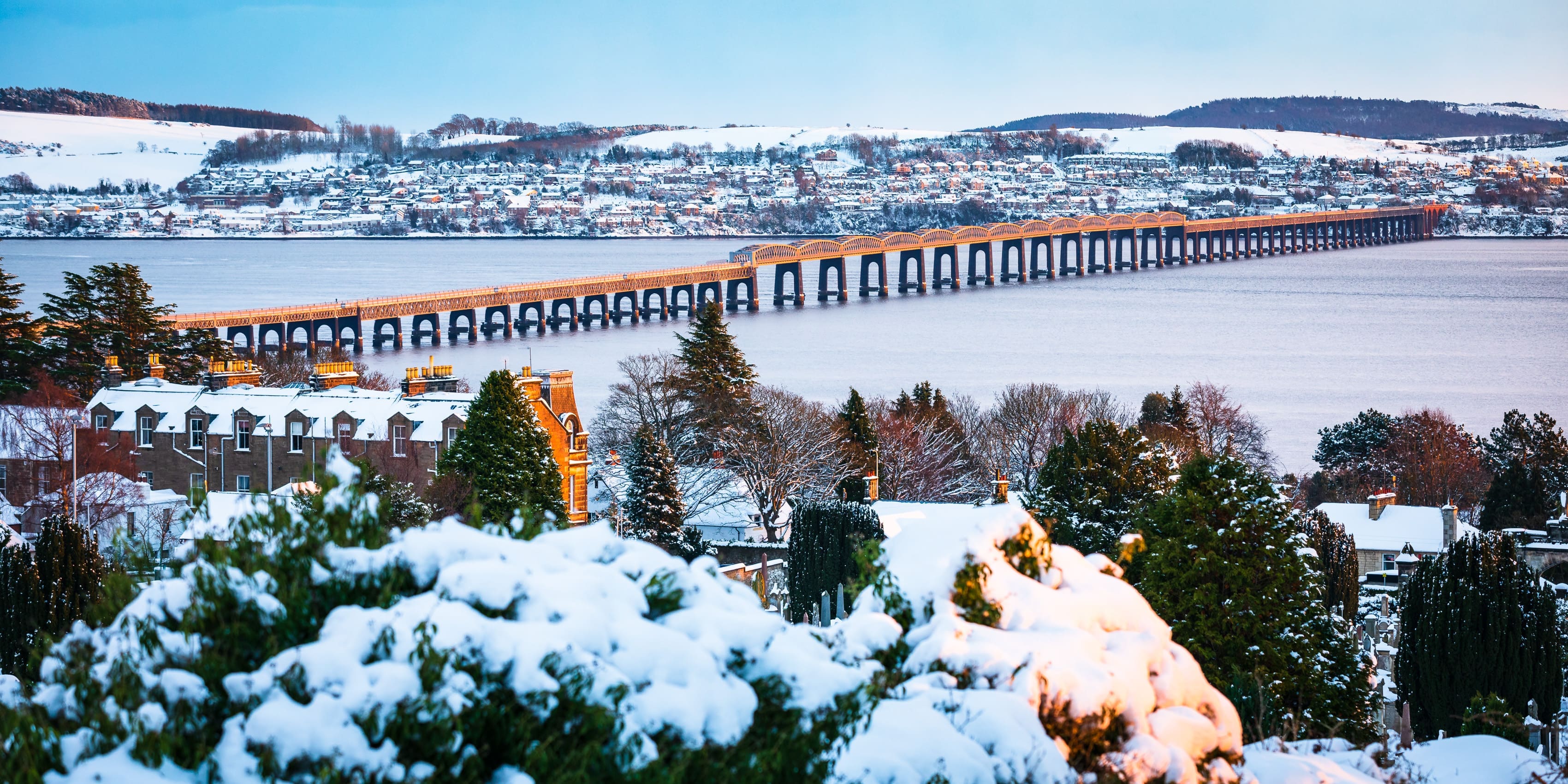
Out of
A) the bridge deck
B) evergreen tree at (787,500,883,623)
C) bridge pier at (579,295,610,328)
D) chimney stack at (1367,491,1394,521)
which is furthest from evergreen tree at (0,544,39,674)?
bridge pier at (579,295,610,328)

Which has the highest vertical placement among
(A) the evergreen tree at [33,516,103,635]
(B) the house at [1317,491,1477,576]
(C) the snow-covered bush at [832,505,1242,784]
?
(C) the snow-covered bush at [832,505,1242,784]

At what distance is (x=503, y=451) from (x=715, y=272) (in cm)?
7924

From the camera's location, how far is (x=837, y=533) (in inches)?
898

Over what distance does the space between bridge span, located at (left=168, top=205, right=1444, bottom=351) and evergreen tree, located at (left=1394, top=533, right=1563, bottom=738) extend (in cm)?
5300

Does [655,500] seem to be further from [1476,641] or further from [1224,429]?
[1224,429]

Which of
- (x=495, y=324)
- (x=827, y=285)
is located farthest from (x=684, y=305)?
(x=827, y=285)

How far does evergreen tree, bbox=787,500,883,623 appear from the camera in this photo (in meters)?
22.3

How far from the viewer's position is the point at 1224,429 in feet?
145

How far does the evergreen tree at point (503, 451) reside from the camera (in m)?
23.3

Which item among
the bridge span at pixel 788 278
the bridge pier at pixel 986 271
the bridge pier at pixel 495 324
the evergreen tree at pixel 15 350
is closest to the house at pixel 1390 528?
the evergreen tree at pixel 15 350

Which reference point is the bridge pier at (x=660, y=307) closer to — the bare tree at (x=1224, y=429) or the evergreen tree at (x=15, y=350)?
the bare tree at (x=1224, y=429)

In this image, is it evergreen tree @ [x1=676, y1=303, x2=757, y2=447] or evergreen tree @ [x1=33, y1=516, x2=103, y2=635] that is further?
evergreen tree @ [x1=676, y1=303, x2=757, y2=447]

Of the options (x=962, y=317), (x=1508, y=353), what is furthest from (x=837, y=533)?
(x=962, y=317)

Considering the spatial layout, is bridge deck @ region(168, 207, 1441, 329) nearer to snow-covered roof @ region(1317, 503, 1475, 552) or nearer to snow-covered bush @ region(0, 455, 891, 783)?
snow-covered roof @ region(1317, 503, 1475, 552)
